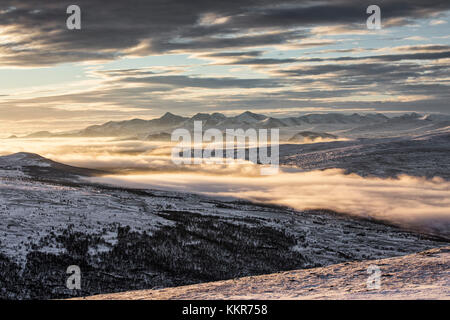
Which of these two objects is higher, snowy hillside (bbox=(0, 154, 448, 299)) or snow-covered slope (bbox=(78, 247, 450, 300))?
snow-covered slope (bbox=(78, 247, 450, 300))

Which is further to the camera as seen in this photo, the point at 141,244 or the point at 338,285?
the point at 141,244

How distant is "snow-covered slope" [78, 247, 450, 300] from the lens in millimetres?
20094

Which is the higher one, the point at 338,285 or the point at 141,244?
the point at 338,285

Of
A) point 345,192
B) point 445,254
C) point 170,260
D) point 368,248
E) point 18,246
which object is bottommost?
point 345,192

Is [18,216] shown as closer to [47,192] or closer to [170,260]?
[170,260]

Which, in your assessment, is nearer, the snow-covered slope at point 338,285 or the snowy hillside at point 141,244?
the snow-covered slope at point 338,285

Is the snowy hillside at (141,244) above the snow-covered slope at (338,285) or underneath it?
underneath

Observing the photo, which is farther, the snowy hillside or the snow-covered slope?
the snowy hillside

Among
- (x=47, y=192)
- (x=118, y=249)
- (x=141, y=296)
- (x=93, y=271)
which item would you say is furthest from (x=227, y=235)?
(x=141, y=296)

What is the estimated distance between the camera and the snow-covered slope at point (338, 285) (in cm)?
2009

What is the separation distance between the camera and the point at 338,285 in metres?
23.3

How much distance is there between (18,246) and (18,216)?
1363 centimetres

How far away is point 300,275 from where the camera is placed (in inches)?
1049
